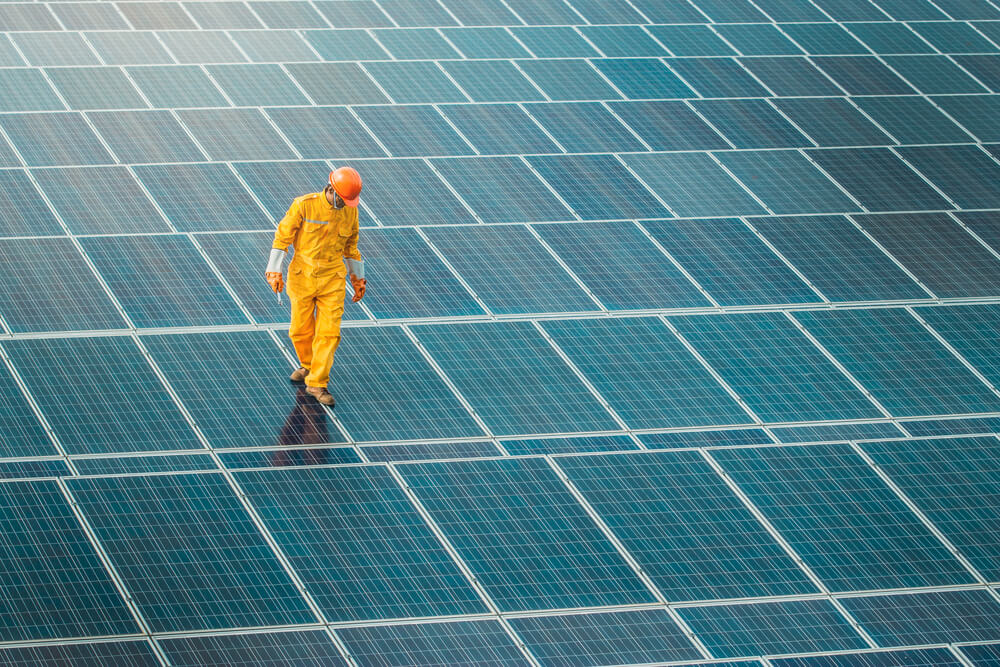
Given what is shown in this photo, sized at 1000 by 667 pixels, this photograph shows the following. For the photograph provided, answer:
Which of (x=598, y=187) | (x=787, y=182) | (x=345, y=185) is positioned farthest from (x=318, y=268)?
(x=787, y=182)

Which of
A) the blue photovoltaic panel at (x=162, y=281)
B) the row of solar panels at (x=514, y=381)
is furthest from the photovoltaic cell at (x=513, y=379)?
the blue photovoltaic panel at (x=162, y=281)

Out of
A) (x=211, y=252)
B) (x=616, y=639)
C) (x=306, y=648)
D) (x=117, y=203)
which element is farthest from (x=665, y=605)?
(x=117, y=203)

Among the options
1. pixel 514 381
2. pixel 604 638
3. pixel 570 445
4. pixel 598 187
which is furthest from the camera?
pixel 598 187

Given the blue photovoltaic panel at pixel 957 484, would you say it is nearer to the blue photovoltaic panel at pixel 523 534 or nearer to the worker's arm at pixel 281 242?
the blue photovoltaic panel at pixel 523 534

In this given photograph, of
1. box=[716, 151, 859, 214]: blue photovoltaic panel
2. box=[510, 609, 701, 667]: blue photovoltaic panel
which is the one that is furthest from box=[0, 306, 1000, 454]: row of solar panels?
box=[716, 151, 859, 214]: blue photovoltaic panel

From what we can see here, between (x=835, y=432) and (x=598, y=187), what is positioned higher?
(x=835, y=432)

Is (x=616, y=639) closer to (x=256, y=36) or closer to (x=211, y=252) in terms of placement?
(x=211, y=252)

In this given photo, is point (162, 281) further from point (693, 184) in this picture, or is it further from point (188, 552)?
point (693, 184)

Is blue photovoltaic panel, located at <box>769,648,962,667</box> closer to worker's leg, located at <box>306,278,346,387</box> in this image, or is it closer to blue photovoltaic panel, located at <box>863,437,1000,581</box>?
blue photovoltaic panel, located at <box>863,437,1000,581</box>
